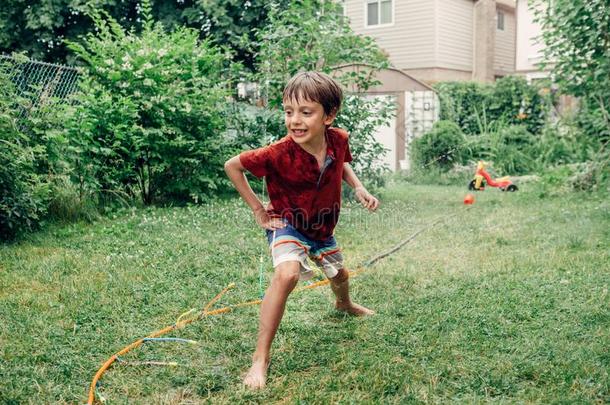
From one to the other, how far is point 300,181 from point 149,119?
4.40 m

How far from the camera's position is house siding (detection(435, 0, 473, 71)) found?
1673 centimetres

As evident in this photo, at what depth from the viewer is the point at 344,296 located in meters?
3.16

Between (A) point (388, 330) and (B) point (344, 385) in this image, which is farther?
(A) point (388, 330)

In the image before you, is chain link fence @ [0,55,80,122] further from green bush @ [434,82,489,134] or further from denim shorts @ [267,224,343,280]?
green bush @ [434,82,489,134]

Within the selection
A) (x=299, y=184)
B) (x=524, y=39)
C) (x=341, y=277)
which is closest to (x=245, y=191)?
(x=299, y=184)

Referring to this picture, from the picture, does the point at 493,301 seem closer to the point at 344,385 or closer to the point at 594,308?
the point at 594,308

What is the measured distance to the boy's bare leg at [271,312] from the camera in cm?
245

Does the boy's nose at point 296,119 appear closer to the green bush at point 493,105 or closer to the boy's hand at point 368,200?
the boy's hand at point 368,200

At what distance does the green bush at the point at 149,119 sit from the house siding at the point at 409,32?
33.5ft

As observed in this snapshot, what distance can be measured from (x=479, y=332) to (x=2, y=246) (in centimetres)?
357

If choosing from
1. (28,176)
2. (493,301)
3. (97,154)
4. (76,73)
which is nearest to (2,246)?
(28,176)

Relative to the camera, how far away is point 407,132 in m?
12.7

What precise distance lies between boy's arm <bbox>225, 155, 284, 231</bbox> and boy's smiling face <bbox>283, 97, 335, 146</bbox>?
284mm

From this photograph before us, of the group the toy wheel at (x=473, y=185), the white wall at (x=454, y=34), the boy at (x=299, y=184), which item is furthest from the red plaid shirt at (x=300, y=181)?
the white wall at (x=454, y=34)
